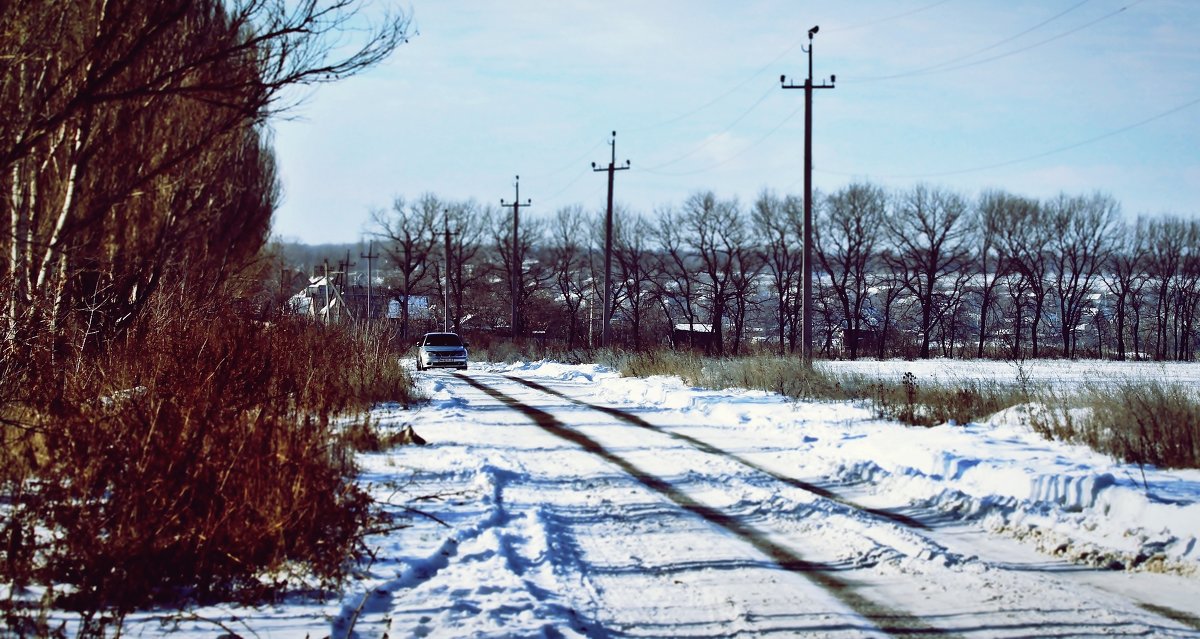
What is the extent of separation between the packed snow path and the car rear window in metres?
32.1

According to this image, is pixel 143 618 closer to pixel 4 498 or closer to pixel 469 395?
pixel 4 498

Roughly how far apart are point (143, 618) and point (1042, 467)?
8.57 meters

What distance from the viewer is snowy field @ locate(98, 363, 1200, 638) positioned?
523 centimetres

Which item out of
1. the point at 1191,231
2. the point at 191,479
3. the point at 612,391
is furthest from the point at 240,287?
the point at 1191,231

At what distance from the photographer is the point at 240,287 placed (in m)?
24.1

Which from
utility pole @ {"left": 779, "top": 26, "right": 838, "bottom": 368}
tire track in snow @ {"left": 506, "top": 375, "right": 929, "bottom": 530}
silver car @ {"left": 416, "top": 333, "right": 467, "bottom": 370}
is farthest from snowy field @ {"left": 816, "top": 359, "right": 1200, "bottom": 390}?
silver car @ {"left": 416, "top": 333, "right": 467, "bottom": 370}

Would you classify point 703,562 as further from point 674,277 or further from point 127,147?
point 674,277

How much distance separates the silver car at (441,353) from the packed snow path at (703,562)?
102ft

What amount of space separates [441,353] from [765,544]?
36.8 metres

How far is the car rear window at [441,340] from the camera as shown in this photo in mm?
43812

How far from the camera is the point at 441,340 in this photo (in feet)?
145

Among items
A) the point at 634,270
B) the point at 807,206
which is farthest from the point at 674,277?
the point at 807,206

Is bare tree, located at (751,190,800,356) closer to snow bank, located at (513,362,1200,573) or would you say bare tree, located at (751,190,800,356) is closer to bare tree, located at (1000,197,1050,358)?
bare tree, located at (1000,197,1050,358)

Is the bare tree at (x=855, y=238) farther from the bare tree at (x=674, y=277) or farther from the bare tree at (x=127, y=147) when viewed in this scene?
the bare tree at (x=127, y=147)
